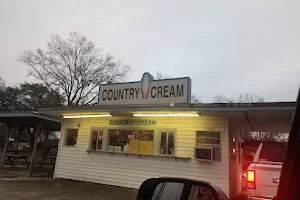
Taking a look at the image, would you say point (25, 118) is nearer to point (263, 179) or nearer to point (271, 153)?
point (271, 153)

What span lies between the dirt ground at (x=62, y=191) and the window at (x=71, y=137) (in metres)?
2.10

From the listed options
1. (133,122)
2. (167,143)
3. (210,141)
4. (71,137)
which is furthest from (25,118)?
(210,141)

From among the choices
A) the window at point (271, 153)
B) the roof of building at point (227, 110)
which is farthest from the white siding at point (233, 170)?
the window at point (271, 153)

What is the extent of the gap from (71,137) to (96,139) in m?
1.69

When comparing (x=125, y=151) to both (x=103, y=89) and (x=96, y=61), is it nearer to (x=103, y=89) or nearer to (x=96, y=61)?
(x=103, y=89)

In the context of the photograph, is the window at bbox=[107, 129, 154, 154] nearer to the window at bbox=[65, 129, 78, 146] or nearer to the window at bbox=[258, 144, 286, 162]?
the window at bbox=[65, 129, 78, 146]

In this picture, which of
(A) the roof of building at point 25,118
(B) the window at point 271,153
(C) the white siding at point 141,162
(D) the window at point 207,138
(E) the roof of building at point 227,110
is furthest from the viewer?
(A) the roof of building at point 25,118

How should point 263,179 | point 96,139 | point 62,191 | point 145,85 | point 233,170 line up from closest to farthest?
point 263,179 → point 62,191 → point 233,170 → point 145,85 → point 96,139

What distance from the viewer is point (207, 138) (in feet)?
32.9

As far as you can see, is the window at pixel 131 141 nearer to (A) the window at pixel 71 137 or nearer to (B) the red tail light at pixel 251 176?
(A) the window at pixel 71 137

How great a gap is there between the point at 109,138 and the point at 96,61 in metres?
23.8

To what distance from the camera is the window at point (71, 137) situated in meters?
13.1

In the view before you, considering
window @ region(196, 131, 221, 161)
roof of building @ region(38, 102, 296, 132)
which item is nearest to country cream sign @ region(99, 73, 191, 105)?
roof of building @ region(38, 102, 296, 132)

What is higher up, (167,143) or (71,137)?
(71,137)
